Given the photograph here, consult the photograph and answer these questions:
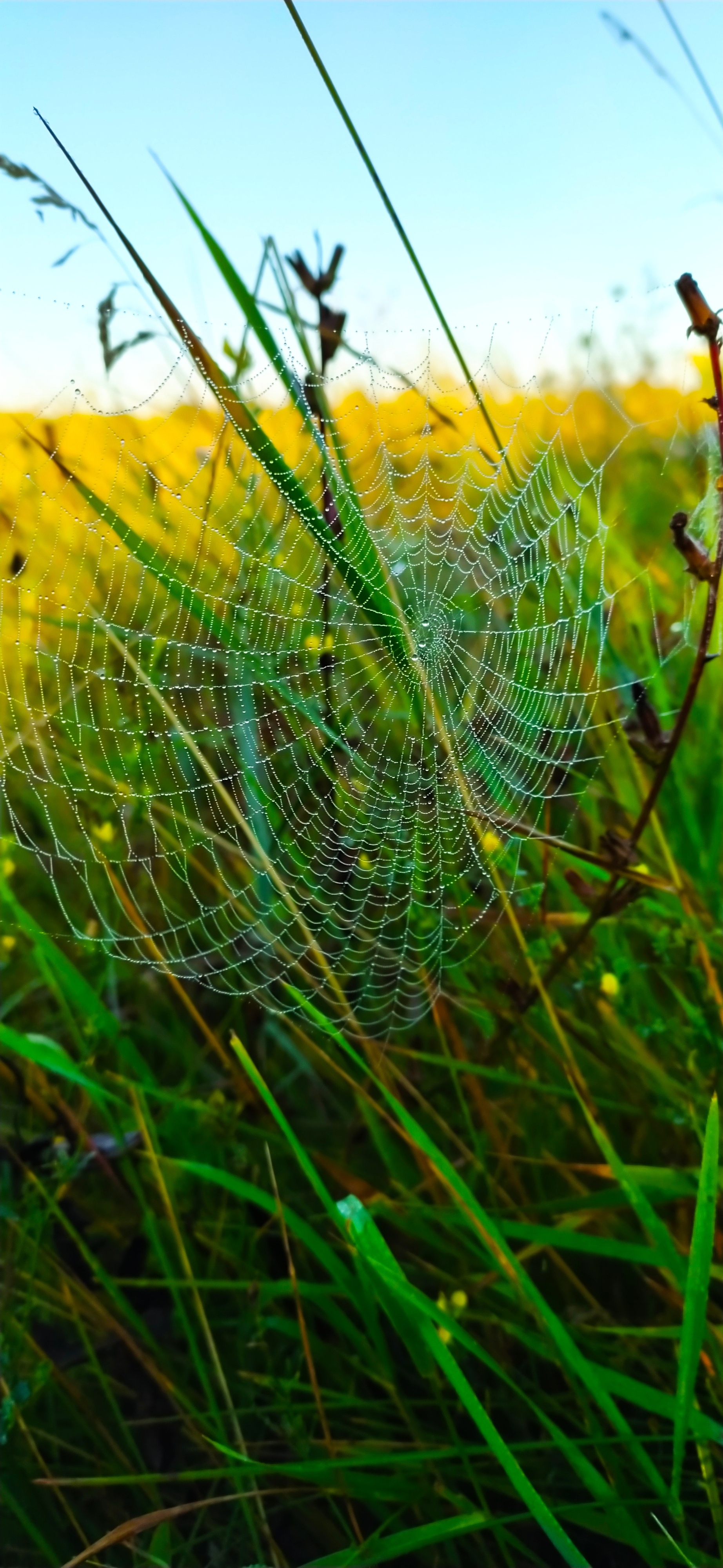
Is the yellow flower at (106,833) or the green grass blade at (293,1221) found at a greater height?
the yellow flower at (106,833)

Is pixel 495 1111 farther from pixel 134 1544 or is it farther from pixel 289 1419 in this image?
pixel 134 1544

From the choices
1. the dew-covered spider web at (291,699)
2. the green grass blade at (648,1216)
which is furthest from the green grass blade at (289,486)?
the green grass blade at (648,1216)

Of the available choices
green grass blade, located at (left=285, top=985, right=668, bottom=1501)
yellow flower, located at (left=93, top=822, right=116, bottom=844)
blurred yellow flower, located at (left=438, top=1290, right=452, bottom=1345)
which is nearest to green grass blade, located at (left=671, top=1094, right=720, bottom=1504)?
green grass blade, located at (left=285, top=985, right=668, bottom=1501)

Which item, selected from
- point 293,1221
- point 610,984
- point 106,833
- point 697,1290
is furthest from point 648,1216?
point 106,833

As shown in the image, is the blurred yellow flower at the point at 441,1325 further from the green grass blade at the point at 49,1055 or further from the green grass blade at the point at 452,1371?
the green grass blade at the point at 49,1055

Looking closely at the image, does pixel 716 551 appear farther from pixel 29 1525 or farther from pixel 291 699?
pixel 29 1525
